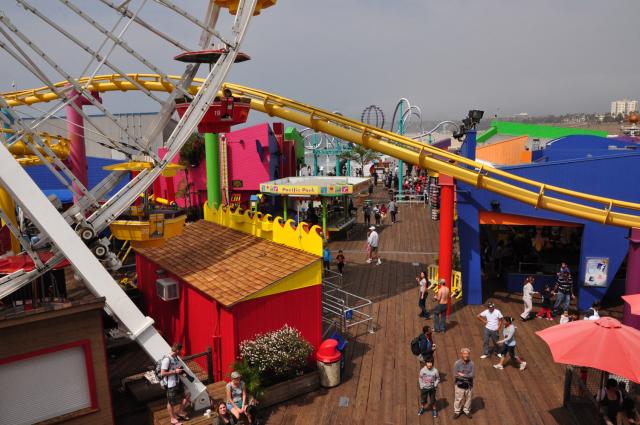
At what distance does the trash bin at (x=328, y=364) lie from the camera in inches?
430

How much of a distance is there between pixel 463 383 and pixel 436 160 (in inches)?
294

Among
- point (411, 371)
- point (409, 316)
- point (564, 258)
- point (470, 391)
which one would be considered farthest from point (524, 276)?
point (470, 391)

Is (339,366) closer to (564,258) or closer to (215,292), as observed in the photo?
(215,292)

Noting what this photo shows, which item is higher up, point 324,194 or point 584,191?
point 584,191

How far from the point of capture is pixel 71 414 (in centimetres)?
852

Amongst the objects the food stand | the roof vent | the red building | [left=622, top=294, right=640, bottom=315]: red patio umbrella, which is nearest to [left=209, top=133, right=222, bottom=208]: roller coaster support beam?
the food stand

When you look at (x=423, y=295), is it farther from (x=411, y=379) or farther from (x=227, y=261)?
(x=227, y=261)

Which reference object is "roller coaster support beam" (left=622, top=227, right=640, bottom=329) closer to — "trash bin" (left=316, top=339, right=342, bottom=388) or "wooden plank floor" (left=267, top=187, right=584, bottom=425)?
"wooden plank floor" (left=267, top=187, right=584, bottom=425)

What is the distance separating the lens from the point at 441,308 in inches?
535

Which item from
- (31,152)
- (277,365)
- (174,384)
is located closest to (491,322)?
(277,365)

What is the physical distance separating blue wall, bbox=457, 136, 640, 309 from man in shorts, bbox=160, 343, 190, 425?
412 inches

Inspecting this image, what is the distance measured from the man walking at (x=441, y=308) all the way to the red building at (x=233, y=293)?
13.1ft

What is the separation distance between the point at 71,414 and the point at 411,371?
7.52m

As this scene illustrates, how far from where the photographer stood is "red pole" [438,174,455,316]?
14.8 meters
